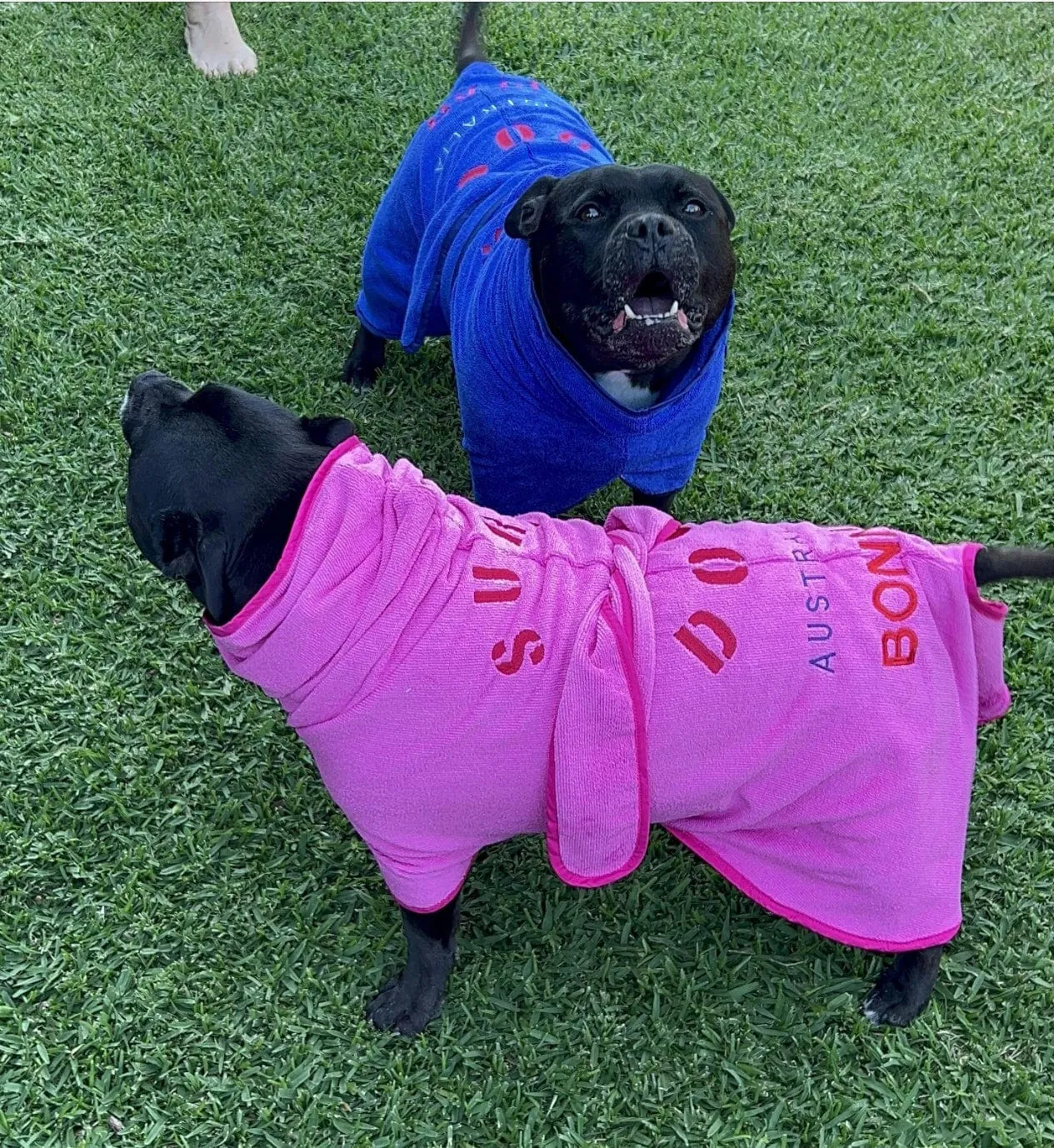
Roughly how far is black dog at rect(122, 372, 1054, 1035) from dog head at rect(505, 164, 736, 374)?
2.15 feet

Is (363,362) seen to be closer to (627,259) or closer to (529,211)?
(529,211)

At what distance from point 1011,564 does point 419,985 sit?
140 centimetres

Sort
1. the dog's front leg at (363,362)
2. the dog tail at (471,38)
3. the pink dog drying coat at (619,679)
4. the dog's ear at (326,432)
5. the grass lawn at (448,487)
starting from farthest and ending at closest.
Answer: the dog tail at (471,38) → the dog's front leg at (363,362) → the grass lawn at (448,487) → the dog's ear at (326,432) → the pink dog drying coat at (619,679)

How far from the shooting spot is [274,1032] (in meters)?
2.22

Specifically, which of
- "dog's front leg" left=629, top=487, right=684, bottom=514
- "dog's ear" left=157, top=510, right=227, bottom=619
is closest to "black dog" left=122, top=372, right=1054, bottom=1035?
"dog's ear" left=157, top=510, right=227, bottom=619

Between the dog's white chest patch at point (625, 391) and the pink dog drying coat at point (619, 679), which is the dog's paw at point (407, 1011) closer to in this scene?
the pink dog drying coat at point (619, 679)

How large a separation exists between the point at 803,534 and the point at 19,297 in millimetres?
2641

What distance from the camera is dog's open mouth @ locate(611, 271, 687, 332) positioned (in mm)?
2316

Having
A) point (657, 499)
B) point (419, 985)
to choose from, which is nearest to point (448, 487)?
point (657, 499)

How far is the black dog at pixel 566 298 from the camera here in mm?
2350

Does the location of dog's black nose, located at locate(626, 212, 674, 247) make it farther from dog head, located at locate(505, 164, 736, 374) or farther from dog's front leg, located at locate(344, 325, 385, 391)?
dog's front leg, located at locate(344, 325, 385, 391)

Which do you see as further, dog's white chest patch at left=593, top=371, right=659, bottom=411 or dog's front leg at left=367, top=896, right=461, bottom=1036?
dog's white chest patch at left=593, top=371, right=659, bottom=411

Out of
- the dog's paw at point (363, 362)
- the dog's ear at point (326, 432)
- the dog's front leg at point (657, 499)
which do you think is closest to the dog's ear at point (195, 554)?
the dog's ear at point (326, 432)

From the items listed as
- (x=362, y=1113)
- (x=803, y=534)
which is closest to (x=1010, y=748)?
(x=803, y=534)
